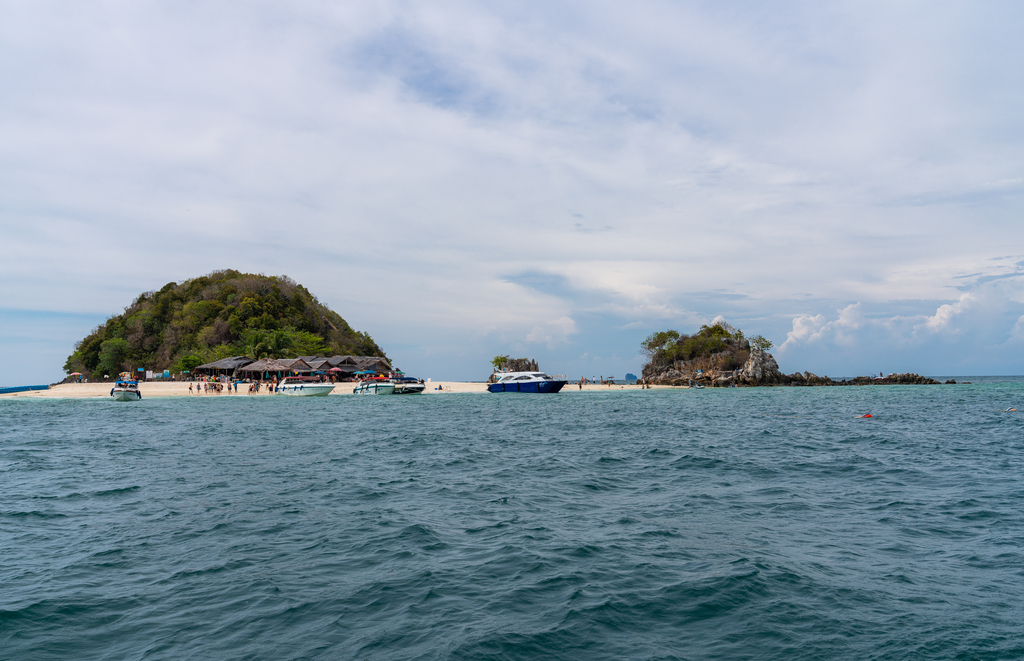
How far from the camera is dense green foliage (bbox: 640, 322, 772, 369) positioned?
110375 mm

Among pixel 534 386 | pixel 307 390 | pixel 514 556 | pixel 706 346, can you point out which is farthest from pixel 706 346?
pixel 514 556

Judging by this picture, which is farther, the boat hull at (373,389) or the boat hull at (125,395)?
the boat hull at (373,389)

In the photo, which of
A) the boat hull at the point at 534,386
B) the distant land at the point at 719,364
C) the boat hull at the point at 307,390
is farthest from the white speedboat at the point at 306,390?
the distant land at the point at 719,364

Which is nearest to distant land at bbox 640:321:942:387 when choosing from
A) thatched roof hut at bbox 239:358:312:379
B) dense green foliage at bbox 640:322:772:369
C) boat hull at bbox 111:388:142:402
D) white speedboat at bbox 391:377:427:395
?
dense green foliage at bbox 640:322:772:369

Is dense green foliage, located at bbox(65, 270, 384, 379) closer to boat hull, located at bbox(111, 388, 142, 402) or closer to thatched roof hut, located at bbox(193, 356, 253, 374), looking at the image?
thatched roof hut, located at bbox(193, 356, 253, 374)

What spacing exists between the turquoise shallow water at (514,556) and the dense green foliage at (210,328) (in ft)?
263

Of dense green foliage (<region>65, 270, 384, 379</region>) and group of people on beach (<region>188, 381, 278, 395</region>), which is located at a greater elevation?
dense green foliage (<region>65, 270, 384, 379</region>)

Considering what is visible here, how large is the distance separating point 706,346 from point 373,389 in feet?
233

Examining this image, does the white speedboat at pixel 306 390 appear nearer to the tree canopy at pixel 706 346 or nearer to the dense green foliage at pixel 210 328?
the dense green foliage at pixel 210 328

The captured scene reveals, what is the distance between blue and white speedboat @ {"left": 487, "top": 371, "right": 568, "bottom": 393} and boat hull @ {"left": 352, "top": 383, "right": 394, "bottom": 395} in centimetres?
1610

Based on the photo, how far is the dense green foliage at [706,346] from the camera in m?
110

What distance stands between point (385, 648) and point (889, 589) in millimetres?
6656

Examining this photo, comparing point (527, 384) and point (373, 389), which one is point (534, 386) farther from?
point (373, 389)

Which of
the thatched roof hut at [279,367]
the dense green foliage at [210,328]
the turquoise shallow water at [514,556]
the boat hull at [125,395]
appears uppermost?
the dense green foliage at [210,328]
